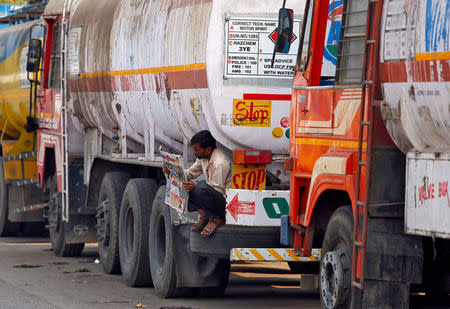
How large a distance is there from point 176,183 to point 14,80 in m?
8.74

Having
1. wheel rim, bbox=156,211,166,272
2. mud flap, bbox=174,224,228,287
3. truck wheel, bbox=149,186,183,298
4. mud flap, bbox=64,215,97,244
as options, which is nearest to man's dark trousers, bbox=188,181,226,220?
mud flap, bbox=174,224,228,287

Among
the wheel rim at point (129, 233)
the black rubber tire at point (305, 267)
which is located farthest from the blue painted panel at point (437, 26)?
the wheel rim at point (129, 233)

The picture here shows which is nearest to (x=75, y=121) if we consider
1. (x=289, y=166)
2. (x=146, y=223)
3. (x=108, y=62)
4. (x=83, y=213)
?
(x=83, y=213)

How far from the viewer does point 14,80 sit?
61.7 ft

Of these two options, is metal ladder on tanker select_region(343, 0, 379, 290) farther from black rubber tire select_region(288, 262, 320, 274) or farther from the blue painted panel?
black rubber tire select_region(288, 262, 320, 274)

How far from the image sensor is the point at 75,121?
1523 cm

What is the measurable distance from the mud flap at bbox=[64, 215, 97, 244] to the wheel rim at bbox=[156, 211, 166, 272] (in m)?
3.68

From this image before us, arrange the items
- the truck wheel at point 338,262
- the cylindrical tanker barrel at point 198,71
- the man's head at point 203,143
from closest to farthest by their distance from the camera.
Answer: the truck wheel at point 338,262 < the cylindrical tanker barrel at point 198,71 < the man's head at point 203,143

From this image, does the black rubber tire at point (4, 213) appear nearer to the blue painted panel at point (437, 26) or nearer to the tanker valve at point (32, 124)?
the tanker valve at point (32, 124)

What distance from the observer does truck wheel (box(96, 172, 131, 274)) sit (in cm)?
1353

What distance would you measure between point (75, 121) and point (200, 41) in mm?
5398

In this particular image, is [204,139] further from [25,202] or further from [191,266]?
[25,202]

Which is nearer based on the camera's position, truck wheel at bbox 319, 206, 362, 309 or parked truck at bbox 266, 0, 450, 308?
parked truck at bbox 266, 0, 450, 308

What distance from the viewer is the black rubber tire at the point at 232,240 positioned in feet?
33.2
